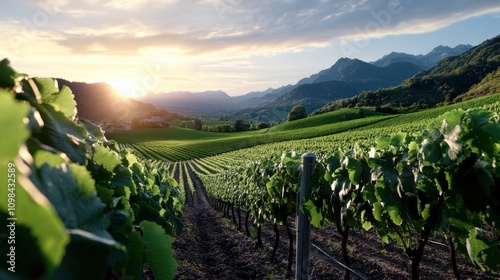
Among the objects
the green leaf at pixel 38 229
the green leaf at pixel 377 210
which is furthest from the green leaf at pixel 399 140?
the green leaf at pixel 38 229

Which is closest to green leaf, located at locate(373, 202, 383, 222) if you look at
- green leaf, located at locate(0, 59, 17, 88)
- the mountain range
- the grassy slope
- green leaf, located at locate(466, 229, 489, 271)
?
green leaf, located at locate(466, 229, 489, 271)

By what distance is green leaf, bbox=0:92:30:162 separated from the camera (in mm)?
378

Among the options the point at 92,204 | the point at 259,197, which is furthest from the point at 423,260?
the point at 92,204

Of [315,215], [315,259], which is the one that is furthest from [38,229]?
[315,259]

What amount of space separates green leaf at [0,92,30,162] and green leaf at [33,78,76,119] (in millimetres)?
940

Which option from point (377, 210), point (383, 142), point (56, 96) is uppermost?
point (56, 96)

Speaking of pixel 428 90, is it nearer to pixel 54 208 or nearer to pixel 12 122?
pixel 54 208

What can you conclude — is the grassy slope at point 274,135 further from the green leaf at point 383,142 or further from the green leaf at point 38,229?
the green leaf at point 38,229

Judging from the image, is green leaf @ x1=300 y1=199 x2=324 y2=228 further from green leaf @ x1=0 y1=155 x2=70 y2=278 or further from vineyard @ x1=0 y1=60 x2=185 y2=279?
green leaf @ x1=0 y1=155 x2=70 y2=278

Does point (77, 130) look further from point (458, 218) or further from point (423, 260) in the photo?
point (423, 260)

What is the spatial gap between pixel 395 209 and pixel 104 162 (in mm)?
3175

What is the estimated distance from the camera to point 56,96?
1307 millimetres

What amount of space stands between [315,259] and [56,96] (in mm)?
8537

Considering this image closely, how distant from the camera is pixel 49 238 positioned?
15.8 inches
